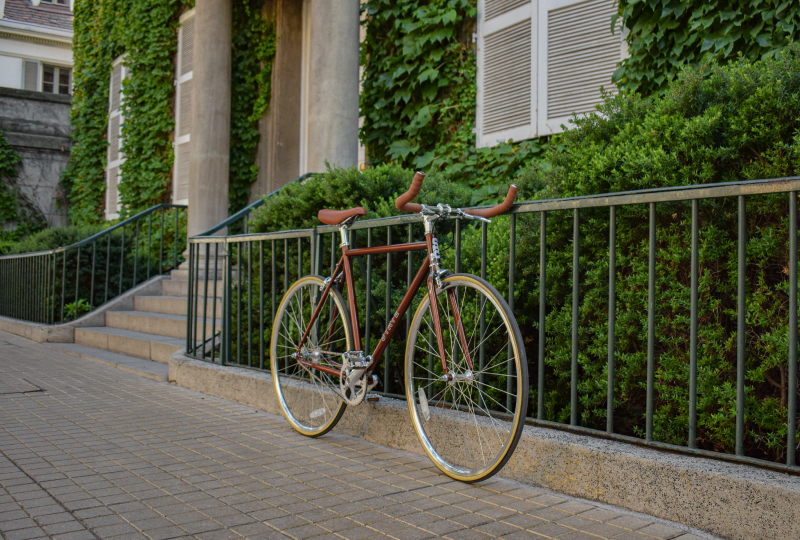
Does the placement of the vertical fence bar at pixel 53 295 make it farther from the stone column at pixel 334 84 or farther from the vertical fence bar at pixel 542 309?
the vertical fence bar at pixel 542 309

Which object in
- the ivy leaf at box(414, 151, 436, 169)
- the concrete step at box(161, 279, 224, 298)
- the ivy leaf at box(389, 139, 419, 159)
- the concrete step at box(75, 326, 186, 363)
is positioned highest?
the ivy leaf at box(389, 139, 419, 159)

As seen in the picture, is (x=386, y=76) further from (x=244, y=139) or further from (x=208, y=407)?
(x=208, y=407)

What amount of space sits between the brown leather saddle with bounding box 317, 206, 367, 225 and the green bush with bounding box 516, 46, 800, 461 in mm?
1015

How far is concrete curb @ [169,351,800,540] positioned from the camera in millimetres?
2154

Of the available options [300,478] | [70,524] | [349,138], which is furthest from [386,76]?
[70,524]

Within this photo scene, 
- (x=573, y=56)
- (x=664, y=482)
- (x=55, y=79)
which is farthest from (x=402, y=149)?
(x=55, y=79)

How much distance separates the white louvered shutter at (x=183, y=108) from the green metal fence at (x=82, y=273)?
1.96 m

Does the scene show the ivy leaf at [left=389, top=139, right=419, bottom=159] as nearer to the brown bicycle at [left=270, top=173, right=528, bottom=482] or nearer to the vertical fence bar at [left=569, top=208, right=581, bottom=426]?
the brown bicycle at [left=270, top=173, right=528, bottom=482]

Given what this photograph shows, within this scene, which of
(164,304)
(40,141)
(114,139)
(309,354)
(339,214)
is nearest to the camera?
(339,214)

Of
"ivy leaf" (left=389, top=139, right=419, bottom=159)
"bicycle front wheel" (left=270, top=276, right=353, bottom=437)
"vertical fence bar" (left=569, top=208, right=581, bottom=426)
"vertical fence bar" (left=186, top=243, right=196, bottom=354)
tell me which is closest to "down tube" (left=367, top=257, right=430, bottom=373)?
"bicycle front wheel" (left=270, top=276, right=353, bottom=437)

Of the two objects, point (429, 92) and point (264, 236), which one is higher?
point (429, 92)

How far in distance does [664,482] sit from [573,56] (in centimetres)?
541

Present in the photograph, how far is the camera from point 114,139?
15.1m

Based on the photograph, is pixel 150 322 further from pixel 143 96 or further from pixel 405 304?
pixel 143 96
